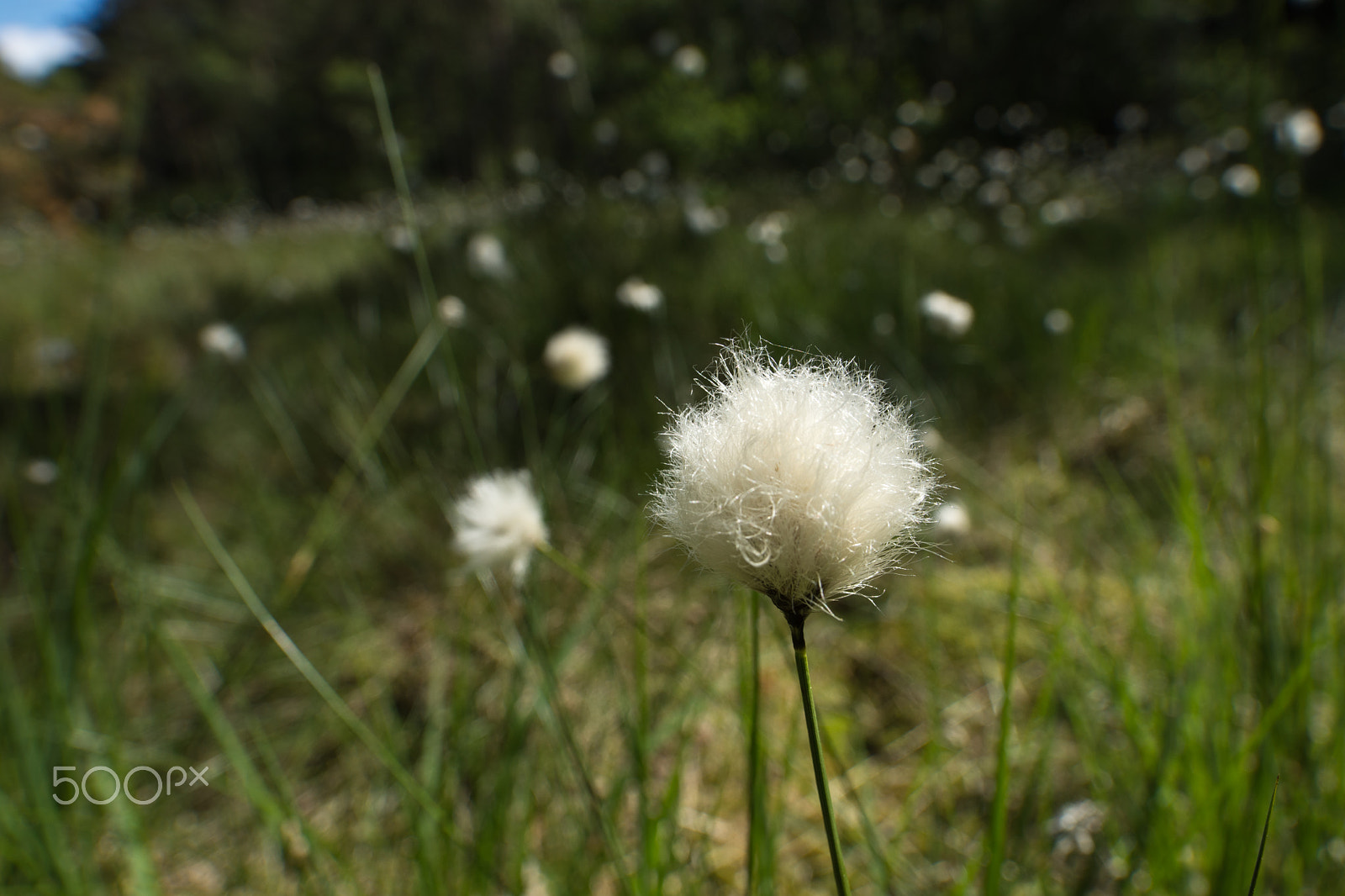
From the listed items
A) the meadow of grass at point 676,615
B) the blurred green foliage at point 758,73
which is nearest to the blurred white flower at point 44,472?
the meadow of grass at point 676,615

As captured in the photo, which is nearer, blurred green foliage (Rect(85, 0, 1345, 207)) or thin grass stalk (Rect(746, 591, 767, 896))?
thin grass stalk (Rect(746, 591, 767, 896))

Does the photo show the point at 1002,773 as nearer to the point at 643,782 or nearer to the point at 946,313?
the point at 643,782

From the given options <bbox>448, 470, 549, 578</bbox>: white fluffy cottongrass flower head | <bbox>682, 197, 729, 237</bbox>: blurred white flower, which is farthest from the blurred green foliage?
<bbox>448, 470, 549, 578</bbox>: white fluffy cottongrass flower head

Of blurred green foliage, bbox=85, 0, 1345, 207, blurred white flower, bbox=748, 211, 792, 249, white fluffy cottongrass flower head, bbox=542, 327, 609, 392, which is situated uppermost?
blurred green foliage, bbox=85, 0, 1345, 207

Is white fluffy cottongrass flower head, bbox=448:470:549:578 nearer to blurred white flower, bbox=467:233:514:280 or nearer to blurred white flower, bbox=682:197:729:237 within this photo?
blurred white flower, bbox=467:233:514:280

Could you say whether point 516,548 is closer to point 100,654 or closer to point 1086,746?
point 1086,746

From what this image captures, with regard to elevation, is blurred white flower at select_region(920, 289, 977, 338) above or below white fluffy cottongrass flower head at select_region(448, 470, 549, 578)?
above

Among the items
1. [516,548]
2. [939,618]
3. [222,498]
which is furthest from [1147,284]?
[222,498]

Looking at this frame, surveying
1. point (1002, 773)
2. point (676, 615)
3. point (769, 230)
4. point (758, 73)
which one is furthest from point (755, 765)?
point (758, 73)
